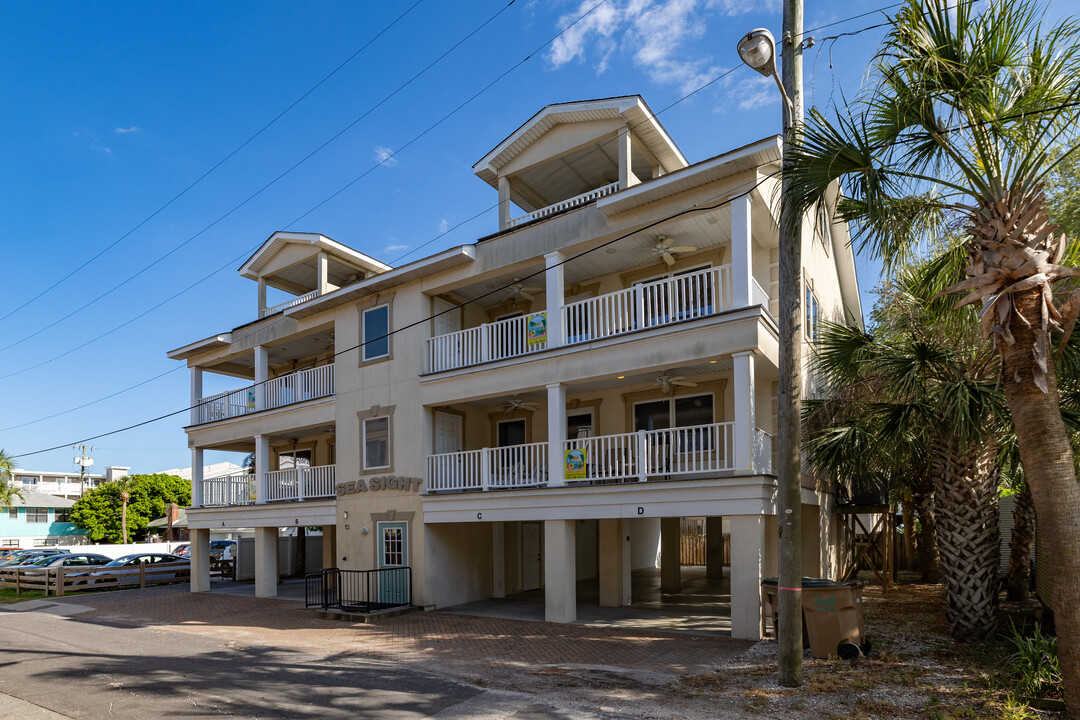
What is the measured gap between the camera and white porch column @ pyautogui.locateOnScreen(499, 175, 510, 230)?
17.7 metres

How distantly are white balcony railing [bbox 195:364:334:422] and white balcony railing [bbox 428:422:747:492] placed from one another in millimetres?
5339

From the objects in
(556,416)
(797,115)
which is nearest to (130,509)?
(556,416)

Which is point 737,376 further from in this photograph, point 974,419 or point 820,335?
point 974,419

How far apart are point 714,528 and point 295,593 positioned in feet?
42.4

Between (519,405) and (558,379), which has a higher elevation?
(558,379)

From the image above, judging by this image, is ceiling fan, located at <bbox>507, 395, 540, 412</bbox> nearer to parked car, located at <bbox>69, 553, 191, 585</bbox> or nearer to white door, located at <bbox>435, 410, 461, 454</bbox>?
white door, located at <bbox>435, 410, 461, 454</bbox>

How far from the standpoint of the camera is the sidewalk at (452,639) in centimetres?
1114

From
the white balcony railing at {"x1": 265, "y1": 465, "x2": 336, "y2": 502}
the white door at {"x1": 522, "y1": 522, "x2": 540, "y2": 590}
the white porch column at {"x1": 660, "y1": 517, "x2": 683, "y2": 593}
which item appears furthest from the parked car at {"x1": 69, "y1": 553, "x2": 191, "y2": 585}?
the white porch column at {"x1": 660, "y1": 517, "x2": 683, "y2": 593}

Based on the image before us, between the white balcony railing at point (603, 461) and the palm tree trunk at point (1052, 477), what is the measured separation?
5.76 metres

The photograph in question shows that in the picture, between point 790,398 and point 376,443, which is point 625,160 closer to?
point 790,398

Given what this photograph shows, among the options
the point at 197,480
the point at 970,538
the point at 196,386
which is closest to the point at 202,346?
the point at 196,386

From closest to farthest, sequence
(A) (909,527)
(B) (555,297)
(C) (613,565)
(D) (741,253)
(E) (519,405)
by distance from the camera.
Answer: (D) (741,253), (B) (555,297), (C) (613,565), (E) (519,405), (A) (909,527)

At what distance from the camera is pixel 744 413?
1284 cm

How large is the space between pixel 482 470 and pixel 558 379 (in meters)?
2.97
